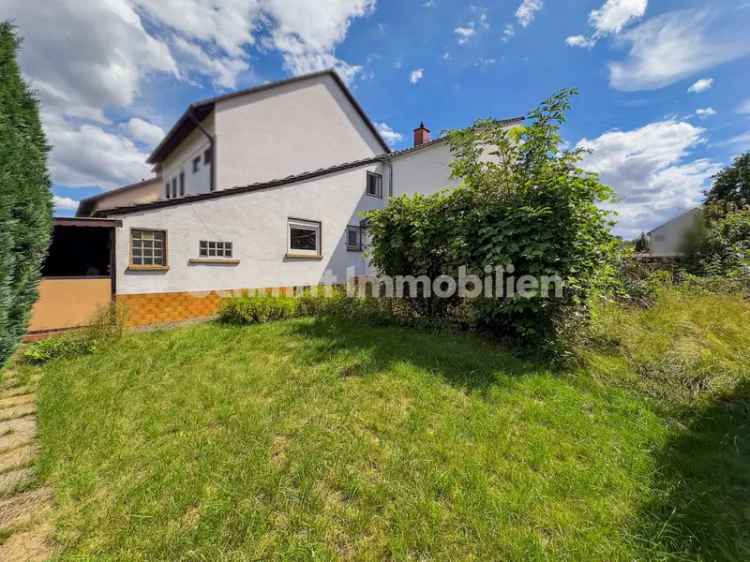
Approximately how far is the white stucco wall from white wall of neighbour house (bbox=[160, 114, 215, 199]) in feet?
26.4

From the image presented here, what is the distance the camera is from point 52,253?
9.59 metres

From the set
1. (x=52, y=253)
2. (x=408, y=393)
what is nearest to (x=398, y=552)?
(x=408, y=393)

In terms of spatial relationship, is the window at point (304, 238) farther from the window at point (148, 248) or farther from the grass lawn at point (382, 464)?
the grass lawn at point (382, 464)

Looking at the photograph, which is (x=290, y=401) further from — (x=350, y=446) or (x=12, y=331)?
(x=12, y=331)

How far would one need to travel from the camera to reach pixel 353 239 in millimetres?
12492

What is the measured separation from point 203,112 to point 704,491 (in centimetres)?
1511

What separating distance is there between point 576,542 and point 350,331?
4289mm

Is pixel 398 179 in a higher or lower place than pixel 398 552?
higher

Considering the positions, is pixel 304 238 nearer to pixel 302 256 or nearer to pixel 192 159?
pixel 302 256

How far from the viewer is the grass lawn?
183cm

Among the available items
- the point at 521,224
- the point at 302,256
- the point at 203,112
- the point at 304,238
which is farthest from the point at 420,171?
the point at 521,224

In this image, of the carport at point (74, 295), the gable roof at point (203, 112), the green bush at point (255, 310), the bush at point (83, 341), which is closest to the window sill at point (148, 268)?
the carport at point (74, 295)

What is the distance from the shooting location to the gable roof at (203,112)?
1084cm

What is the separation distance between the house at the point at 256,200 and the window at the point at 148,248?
0.02 metres
